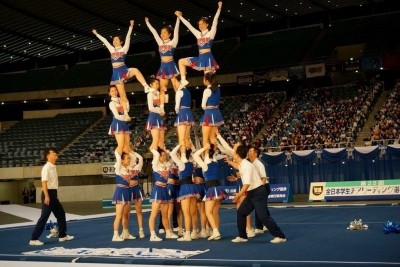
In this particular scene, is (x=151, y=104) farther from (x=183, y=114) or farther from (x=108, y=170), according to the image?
(x=108, y=170)

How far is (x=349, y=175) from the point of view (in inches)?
931

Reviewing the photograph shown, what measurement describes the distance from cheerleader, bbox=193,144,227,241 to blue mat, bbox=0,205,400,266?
361 millimetres

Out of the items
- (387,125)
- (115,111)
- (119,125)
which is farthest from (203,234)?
(387,125)

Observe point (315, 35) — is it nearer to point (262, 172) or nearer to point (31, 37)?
point (31, 37)

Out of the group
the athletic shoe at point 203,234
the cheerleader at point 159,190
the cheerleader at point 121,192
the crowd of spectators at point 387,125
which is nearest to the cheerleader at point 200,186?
the athletic shoe at point 203,234

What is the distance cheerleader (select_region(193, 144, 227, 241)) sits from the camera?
32.2 feet

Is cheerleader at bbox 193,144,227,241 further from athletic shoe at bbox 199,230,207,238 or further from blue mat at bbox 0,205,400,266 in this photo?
athletic shoe at bbox 199,230,207,238

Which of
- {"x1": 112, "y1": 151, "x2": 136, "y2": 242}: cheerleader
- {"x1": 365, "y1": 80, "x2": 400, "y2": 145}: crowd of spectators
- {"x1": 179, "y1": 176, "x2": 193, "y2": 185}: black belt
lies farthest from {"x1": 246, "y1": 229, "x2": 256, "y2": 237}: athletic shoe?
{"x1": 365, "y1": 80, "x2": 400, "y2": 145}: crowd of spectators

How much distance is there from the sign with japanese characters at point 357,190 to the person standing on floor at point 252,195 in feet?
39.5

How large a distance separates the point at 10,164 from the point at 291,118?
17390mm

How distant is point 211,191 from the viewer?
32.4ft

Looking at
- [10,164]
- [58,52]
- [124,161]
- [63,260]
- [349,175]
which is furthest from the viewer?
[58,52]

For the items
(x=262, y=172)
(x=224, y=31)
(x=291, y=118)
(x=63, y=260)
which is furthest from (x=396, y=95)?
(x=63, y=260)

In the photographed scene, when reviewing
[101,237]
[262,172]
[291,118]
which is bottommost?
[101,237]
